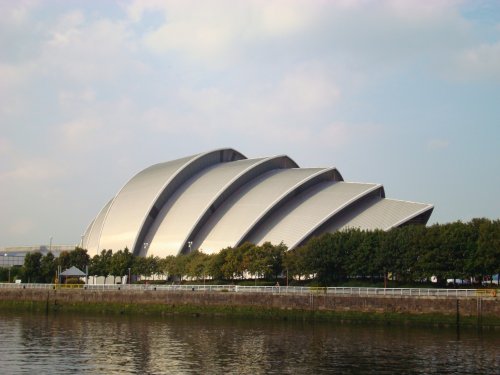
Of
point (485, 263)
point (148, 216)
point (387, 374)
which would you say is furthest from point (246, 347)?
point (148, 216)

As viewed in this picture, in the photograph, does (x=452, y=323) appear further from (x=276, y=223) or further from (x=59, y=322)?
(x=276, y=223)

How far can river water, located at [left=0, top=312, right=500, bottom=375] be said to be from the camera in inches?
1238

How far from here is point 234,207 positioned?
280 ft

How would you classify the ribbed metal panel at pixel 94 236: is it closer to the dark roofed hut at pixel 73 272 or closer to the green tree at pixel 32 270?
the green tree at pixel 32 270

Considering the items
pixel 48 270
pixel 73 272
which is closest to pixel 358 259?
pixel 73 272

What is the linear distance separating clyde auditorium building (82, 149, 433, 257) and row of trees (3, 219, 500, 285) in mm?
5072

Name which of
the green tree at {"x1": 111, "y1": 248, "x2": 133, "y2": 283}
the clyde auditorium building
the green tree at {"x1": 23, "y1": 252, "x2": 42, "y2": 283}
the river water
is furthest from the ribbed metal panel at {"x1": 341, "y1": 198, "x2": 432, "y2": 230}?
the green tree at {"x1": 23, "y1": 252, "x2": 42, "y2": 283}

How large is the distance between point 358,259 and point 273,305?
12098 mm

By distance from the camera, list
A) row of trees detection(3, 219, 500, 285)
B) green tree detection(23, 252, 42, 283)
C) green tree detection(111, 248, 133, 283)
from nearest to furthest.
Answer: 1. row of trees detection(3, 219, 500, 285)
2. green tree detection(111, 248, 133, 283)
3. green tree detection(23, 252, 42, 283)

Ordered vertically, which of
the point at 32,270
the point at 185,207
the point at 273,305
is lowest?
the point at 273,305

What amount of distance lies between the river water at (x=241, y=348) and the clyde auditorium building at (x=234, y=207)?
28966mm

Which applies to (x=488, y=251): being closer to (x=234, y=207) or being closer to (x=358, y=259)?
(x=358, y=259)

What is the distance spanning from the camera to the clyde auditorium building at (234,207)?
7856 centimetres

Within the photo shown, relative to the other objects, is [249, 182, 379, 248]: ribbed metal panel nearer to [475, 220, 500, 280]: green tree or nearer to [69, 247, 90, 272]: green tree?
[69, 247, 90, 272]: green tree
